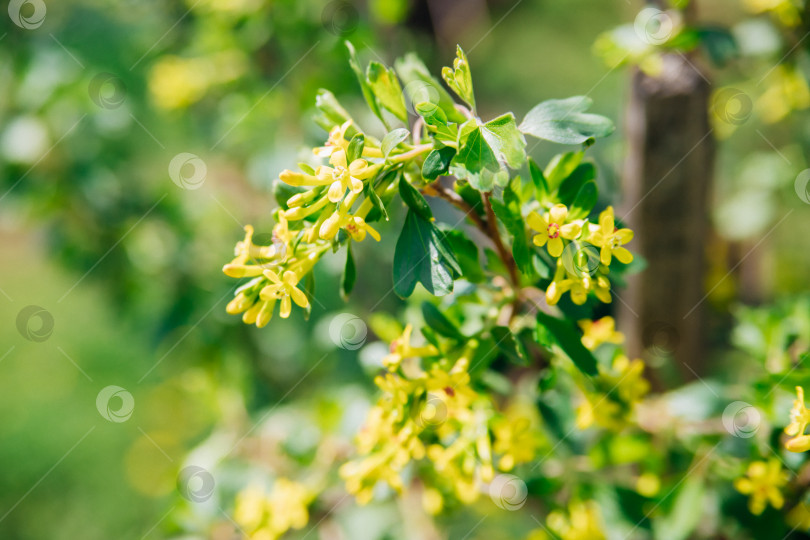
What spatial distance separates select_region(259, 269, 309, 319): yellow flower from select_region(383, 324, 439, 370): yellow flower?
178 mm

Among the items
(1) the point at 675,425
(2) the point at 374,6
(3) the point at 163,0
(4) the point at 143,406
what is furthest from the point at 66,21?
(1) the point at 675,425

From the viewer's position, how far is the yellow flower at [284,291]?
744 mm

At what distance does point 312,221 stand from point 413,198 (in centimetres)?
15

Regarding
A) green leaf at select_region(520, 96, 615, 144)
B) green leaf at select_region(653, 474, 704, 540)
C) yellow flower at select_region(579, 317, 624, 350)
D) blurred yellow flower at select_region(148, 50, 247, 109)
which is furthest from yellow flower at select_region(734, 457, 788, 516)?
blurred yellow flower at select_region(148, 50, 247, 109)

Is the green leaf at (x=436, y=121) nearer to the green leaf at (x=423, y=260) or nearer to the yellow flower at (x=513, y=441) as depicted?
the green leaf at (x=423, y=260)

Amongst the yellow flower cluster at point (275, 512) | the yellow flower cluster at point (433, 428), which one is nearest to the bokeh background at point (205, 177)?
the yellow flower cluster at point (275, 512)

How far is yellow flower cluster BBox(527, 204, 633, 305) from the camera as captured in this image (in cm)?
74

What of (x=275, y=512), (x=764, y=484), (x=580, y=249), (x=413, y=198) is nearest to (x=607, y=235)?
(x=580, y=249)

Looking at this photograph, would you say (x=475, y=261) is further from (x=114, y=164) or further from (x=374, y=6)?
(x=114, y=164)

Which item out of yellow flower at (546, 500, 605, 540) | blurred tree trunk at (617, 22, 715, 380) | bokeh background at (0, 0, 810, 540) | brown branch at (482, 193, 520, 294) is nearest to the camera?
brown branch at (482, 193, 520, 294)

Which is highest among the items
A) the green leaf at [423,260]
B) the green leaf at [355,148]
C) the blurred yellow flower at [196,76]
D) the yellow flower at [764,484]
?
the blurred yellow flower at [196,76]

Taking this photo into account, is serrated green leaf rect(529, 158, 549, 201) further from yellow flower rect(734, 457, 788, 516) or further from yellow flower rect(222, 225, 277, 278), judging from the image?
yellow flower rect(734, 457, 788, 516)

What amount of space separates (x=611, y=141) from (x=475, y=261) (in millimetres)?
1019

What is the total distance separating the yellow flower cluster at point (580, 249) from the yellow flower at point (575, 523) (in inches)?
22.9
